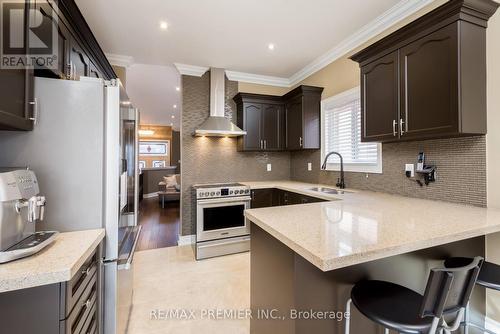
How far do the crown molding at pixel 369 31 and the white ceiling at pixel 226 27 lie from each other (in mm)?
48

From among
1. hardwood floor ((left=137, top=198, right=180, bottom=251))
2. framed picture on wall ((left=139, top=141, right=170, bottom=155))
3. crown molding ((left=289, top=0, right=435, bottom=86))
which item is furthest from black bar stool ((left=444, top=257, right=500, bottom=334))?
framed picture on wall ((left=139, top=141, right=170, bottom=155))

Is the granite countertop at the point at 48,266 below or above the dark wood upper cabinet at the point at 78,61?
below

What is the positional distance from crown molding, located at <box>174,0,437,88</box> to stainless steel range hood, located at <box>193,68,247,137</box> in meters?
0.20

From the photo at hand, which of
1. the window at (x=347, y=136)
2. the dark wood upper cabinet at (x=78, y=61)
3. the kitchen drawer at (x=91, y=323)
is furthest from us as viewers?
the window at (x=347, y=136)

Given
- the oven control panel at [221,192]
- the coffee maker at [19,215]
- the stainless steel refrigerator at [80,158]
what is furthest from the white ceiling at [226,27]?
the coffee maker at [19,215]

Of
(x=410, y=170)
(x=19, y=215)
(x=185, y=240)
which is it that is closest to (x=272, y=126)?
(x=410, y=170)

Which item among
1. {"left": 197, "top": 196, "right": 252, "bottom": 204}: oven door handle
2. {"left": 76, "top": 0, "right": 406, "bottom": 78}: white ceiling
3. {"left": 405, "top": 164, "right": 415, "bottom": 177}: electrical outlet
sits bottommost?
{"left": 197, "top": 196, "right": 252, "bottom": 204}: oven door handle

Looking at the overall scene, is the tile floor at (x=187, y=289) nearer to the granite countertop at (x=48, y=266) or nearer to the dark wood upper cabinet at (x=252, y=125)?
the granite countertop at (x=48, y=266)

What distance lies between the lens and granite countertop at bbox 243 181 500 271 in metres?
0.91

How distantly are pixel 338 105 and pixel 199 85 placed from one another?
2.17 m

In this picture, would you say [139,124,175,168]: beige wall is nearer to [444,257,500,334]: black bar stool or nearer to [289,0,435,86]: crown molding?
[289,0,435,86]: crown molding

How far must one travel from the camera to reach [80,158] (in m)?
1.36

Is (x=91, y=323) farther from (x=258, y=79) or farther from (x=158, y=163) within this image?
(x=158, y=163)

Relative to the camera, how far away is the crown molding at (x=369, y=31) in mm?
2193
